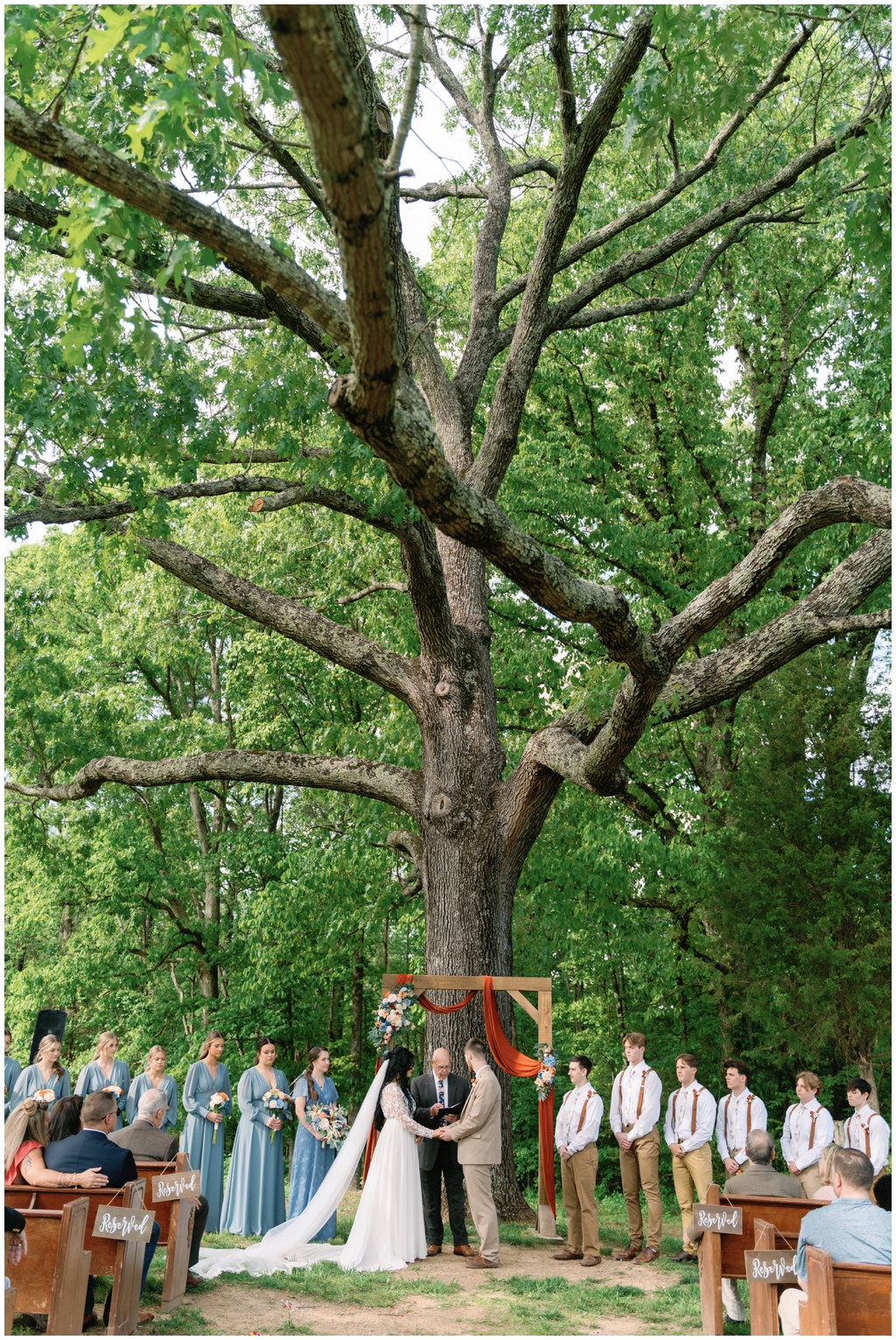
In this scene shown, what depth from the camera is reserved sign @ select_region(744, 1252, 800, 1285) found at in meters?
5.91

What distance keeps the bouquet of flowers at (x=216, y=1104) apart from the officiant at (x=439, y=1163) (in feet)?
5.65

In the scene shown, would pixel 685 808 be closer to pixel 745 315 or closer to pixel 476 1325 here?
pixel 745 315

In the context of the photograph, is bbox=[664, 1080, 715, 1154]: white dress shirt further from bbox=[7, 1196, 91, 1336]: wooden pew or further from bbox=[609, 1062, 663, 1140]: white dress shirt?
bbox=[7, 1196, 91, 1336]: wooden pew

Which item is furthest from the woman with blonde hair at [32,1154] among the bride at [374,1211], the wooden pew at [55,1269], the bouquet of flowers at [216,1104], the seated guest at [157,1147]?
the bouquet of flowers at [216,1104]

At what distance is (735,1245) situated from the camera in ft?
22.3

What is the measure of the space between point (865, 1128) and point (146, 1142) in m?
5.64

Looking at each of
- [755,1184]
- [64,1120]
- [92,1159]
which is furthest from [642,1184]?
[64,1120]

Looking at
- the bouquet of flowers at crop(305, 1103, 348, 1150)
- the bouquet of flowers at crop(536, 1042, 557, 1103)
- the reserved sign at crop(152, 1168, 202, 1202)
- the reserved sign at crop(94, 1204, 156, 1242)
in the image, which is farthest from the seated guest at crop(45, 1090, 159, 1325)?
the bouquet of flowers at crop(536, 1042, 557, 1103)

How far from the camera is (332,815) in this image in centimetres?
2125

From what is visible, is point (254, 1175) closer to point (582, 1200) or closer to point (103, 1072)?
point (103, 1072)

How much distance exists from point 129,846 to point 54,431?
13.0 m

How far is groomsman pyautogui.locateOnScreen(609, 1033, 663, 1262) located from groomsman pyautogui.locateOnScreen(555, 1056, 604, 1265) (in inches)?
9.7

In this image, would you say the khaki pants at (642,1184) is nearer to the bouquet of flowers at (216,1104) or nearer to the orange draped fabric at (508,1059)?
the orange draped fabric at (508,1059)

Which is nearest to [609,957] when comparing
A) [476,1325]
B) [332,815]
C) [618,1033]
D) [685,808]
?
[618,1033]
